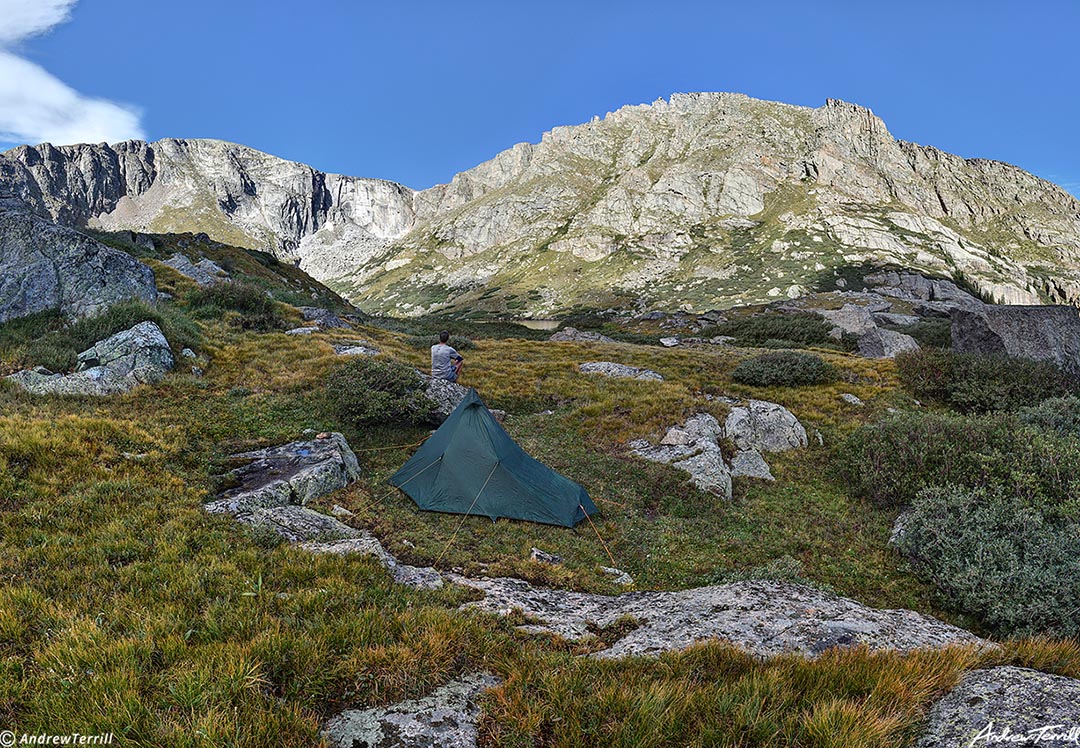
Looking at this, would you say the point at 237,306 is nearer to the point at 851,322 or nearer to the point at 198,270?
the point at 198,270

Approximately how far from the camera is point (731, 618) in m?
6.74

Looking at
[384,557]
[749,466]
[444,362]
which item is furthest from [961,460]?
[444,362]

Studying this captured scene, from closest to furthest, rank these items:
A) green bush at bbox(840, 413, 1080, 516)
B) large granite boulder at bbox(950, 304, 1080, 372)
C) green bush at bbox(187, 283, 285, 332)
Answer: green bush at bbox(840, 413, 1080, 516), large granite boulder at bbox(950, 304, 1080, 372), green bush at bbox(187, 283, 285, 332)

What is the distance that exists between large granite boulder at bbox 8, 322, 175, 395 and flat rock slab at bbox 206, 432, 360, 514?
5.67m

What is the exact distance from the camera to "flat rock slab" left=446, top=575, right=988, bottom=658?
595cm

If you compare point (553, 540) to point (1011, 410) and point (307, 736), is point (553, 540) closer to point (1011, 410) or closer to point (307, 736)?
point (307, 736)

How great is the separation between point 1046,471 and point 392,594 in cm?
1470

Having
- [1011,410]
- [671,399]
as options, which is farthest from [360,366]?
[1011,410]

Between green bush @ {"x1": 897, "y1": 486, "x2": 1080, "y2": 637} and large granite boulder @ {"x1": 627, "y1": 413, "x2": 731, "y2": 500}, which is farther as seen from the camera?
large granite boulder @ {"x1": 627, "y1": 413, "x2": 731, "y2": 500}

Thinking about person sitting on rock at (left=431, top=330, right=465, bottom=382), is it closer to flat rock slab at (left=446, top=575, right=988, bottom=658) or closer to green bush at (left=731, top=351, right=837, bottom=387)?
flat rock slab at (left=446, top=575, right=988, bottom=658)

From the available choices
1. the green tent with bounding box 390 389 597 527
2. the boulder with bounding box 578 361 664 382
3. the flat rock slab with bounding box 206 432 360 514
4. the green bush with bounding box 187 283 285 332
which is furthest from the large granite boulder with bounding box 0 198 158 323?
the boulder with bounding box 578 361 664 382

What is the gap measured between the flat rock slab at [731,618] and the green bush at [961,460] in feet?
20.3

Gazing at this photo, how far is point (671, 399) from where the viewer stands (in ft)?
62.4

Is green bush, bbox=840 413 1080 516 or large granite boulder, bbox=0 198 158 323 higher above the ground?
Result: large granite boulder, bbox=0 198 158 323
